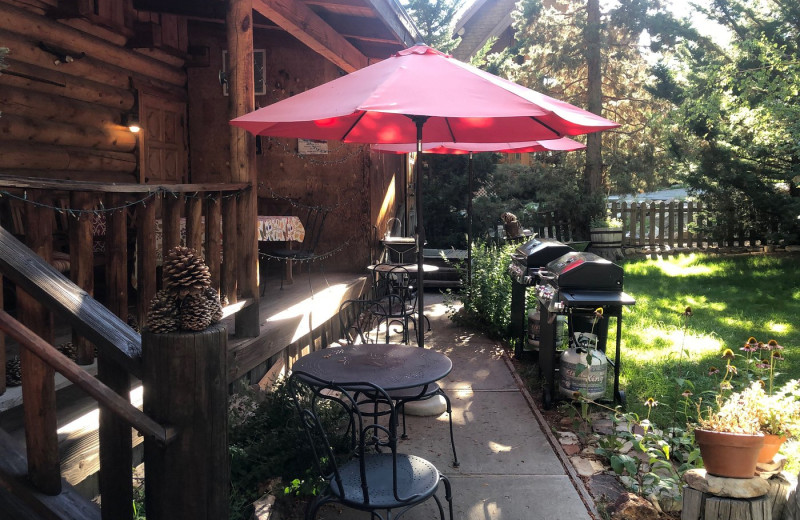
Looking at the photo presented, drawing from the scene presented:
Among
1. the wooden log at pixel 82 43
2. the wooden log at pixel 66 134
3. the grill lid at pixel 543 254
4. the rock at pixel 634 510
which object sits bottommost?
the rock at pixel 634 510

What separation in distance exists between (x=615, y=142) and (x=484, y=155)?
18.0 feet

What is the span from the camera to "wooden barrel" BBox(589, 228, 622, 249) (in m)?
14.1

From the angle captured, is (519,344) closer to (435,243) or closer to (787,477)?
(787,477)

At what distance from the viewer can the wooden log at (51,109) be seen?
19.5ft


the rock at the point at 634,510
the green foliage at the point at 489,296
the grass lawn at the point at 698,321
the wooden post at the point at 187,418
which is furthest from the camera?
the green foliage at the point at 489,296

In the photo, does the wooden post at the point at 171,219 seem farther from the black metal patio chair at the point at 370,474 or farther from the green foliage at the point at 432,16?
the green foliage at the point at 432,16

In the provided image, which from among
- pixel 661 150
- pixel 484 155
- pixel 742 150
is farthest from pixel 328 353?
pixel 661 150

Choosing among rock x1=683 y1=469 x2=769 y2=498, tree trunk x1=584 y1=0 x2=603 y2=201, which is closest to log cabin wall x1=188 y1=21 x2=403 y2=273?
rock x1=683 y1=469 x2=769 y2=498

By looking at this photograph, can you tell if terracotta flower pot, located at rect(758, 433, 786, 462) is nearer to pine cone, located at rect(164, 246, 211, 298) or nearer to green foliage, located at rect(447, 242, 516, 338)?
pine cone, located at rect(164, 246, 211, 298)

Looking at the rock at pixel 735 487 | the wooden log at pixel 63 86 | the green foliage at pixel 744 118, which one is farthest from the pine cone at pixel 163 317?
the green foliage at pixel 744 118

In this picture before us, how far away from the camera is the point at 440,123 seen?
5.62 meters

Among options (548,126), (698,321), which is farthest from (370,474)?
(698,321)

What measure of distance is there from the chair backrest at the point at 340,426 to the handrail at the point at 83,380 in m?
0.85

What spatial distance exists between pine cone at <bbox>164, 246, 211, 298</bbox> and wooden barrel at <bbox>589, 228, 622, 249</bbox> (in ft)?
43.1
